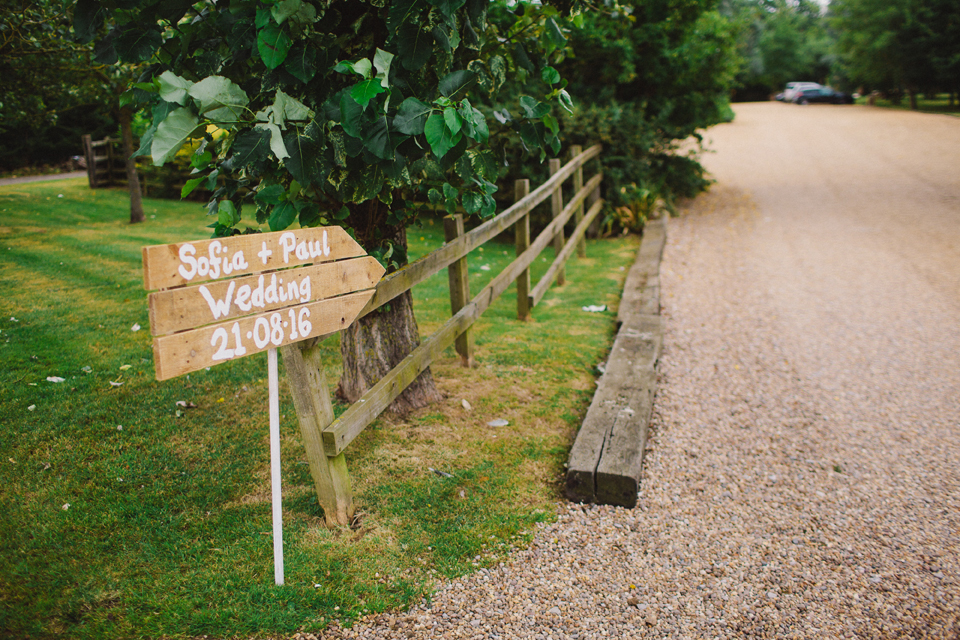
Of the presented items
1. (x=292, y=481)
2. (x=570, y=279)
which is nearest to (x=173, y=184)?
(x=570, y=279)

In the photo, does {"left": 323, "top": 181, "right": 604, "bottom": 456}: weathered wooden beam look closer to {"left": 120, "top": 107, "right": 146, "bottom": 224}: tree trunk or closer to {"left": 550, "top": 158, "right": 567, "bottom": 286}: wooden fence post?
{"left": 550, "top": 158, "right": 567, "bottom": 286}: wooden fence post

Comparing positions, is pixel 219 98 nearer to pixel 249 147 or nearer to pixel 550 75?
pixel 249 147

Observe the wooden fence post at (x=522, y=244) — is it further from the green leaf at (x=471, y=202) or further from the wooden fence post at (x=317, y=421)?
the wooden fence post at (x=317, y=421)

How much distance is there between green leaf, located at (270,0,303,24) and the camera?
2.05 meters

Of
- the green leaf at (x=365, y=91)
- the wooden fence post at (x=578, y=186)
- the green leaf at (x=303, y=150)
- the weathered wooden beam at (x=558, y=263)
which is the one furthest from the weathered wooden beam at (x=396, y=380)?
the wooden fence post at (x=578, y=186)

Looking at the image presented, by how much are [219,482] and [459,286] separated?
2.03 m

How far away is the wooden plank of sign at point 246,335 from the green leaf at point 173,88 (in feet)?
2.51

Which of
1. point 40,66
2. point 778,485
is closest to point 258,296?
point 778,485

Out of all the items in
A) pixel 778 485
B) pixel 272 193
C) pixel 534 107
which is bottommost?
pixel 778 485

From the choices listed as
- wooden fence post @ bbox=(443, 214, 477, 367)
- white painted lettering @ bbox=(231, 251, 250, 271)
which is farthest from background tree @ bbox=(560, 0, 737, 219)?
white painted lettering @ bbox=(231, 251, 250, 271)

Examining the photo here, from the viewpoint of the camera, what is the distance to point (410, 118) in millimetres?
2297

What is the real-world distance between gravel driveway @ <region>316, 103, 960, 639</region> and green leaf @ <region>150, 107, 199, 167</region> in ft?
6.00

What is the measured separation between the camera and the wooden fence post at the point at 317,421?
253cm

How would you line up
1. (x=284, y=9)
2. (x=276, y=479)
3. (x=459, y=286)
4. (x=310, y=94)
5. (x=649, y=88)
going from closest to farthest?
(x=284, y=9) → (x=276, y=479) → (x=310, y=94) → (x=459, y=286) → (x=649, y=88)
